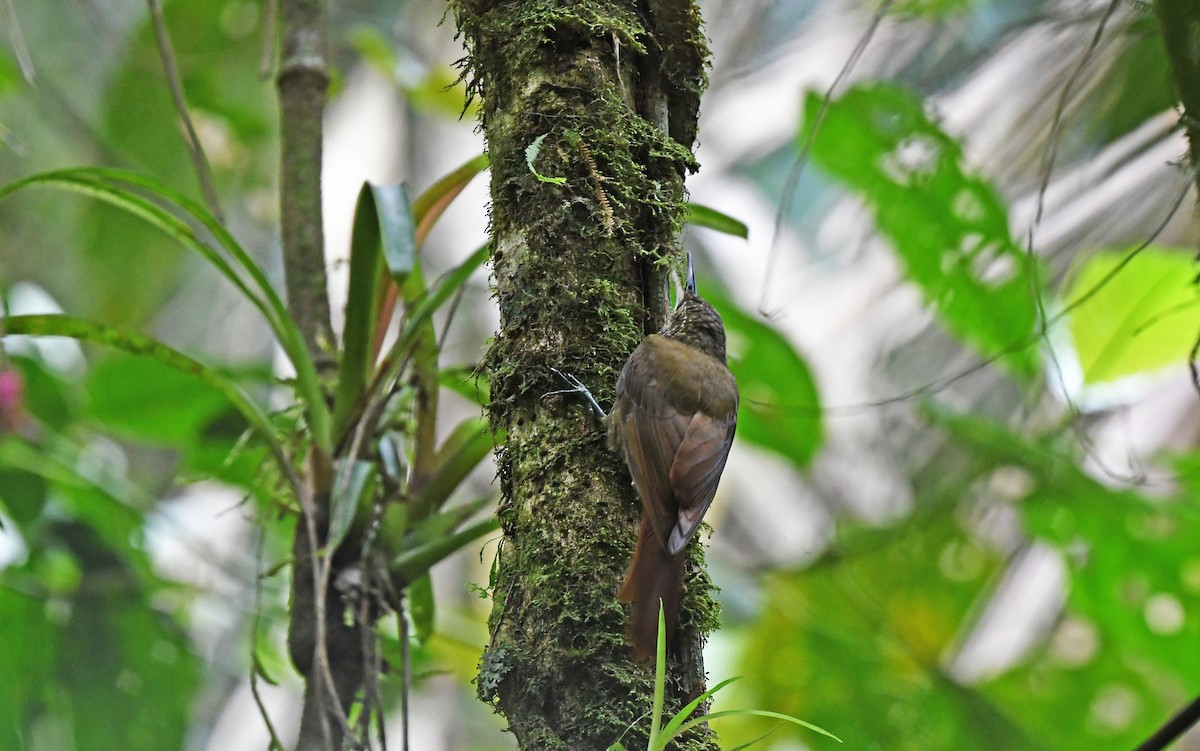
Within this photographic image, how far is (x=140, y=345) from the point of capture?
2021 millimetres

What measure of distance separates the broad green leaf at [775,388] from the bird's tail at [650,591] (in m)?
1.14

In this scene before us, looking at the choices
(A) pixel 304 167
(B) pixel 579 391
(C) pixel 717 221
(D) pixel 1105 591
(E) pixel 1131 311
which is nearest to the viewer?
(B) pixel 579 391

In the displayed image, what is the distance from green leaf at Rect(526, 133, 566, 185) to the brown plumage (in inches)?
10.1

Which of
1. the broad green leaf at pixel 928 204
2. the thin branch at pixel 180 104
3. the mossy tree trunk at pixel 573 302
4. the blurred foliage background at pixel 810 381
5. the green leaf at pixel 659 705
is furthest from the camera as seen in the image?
the broad green leaf at pixel 928 204

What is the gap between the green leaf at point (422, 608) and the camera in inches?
87.6

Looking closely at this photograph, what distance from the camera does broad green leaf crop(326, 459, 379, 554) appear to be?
1.91 metres

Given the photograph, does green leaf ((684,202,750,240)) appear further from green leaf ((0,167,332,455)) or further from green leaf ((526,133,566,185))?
green leaf ((0,167,332,455))

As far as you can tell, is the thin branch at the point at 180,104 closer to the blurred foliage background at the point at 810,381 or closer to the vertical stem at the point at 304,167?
the vertical stem at the point at 304,167

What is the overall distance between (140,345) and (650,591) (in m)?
1.11

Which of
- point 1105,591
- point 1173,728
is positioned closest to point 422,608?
point 1173,728

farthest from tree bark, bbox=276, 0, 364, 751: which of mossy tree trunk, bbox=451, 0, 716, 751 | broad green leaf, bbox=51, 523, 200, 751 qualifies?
broad green leaf, bbox=51, 523, 200, 751

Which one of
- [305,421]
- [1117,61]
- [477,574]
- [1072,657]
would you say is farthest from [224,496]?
[1117,61]

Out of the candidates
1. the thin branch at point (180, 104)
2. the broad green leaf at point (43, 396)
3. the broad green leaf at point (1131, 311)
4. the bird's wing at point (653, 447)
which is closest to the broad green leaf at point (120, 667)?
the broad green leaf at point (43, 396)

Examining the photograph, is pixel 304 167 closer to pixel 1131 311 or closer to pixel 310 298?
pixel 310 298
